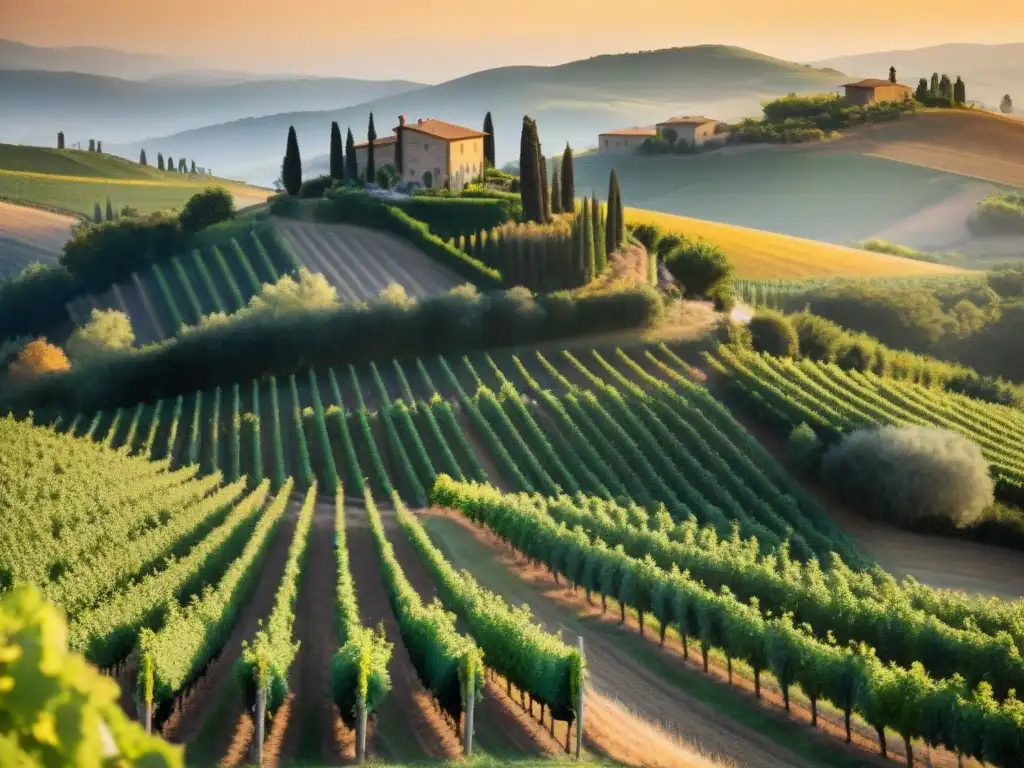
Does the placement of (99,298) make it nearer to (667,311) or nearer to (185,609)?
(667,311)

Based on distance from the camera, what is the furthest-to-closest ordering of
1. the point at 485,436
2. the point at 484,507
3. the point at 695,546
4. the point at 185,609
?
the point at 485,436, the point at 484,507, the point at 695,546, the point at 185,609

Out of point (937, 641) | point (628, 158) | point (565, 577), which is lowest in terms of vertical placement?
point (565, 577)

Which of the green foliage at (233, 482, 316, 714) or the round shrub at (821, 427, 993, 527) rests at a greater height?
the green foliage at (233, 482, 316, 714)

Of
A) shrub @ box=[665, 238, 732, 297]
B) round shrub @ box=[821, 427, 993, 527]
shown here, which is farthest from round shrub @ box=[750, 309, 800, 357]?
round shrub @ box=[821, 427, 993, 527]

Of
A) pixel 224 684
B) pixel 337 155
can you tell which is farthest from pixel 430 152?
pixel 224 684

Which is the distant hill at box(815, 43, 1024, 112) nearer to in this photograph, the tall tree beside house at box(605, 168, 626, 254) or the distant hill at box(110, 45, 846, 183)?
the distant hill at box(110, 45, 846, 183)

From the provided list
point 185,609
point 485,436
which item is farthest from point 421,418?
point 185,609
